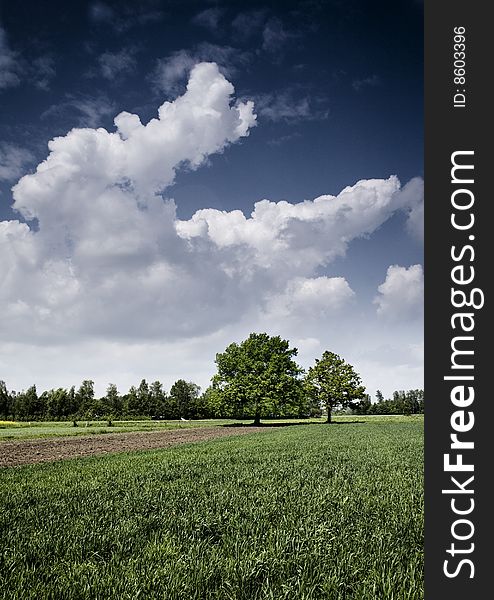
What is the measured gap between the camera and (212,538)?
6.57 metres

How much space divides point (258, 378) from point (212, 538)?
53.5 meters

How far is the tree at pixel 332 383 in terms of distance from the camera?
71.1m

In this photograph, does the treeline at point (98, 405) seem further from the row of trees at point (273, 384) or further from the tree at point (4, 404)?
the row of trees at point (273, 384)

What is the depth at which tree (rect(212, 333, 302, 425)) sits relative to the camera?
59031 mm

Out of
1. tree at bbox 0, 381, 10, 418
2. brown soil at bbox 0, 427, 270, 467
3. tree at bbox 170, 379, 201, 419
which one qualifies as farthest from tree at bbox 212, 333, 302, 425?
tree at bbox 0, 381, 10, 418

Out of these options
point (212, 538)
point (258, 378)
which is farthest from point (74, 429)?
point (212, 538)

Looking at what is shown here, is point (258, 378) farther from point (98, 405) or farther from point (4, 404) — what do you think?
point (4, 404)

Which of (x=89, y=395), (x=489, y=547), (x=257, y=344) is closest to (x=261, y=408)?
(x=257, y=344)

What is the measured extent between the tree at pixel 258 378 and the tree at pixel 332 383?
1019 centimetres

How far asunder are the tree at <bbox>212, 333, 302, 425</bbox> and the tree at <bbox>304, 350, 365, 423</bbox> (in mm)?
10186

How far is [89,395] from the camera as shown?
141 meters

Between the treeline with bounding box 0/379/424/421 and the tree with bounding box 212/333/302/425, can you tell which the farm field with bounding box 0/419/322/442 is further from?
the treeline with bounding box 0/379/424/421

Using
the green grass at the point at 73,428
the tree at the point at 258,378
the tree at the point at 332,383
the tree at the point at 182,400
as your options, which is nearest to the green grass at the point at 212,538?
the green grass at the point at 73,428

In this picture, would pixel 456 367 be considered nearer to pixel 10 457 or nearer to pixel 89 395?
pixel 10 457
